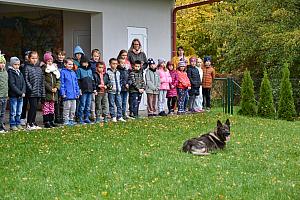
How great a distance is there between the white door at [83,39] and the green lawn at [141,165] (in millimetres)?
4765

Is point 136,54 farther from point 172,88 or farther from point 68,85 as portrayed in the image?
point 68,85

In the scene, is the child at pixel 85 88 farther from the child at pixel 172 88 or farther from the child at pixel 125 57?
the child at pixel 172 88

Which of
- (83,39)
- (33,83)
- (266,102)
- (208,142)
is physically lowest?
(208,142)

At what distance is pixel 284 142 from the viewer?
12.5 metres

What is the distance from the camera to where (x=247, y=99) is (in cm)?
1884

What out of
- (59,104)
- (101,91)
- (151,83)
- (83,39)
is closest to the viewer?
(59,104)

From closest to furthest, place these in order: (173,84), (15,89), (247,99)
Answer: (15,89)
(173,84)
(247,99)

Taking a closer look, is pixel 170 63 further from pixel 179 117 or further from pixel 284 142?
pixel 284 142

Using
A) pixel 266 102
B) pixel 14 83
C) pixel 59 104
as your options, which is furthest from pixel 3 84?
pixel 266 102

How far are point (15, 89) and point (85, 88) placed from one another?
1.97 m

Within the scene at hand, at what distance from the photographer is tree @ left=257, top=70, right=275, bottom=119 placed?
61.6ft

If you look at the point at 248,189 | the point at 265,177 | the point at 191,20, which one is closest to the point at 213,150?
the point at 265,177

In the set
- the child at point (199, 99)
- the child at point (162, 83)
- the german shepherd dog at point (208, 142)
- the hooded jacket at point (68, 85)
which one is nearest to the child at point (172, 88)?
the child at point (162, 83)

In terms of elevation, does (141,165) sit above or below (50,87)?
below
